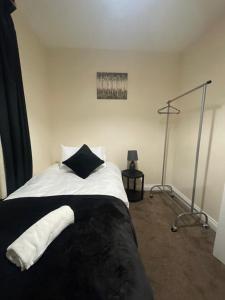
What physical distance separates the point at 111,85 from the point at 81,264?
110 inches

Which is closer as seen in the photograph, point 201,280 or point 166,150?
point 201,280

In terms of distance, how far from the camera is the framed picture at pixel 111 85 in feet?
9.87

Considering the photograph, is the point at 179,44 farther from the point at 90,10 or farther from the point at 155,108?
the point at 90,10

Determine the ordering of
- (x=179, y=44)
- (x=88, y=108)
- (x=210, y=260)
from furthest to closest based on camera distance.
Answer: (x=88, y=108) → (x=179, y=44) → (x=210, y=260)

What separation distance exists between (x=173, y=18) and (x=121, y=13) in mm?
645

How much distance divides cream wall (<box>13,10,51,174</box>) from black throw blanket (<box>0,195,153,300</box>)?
1.43 m

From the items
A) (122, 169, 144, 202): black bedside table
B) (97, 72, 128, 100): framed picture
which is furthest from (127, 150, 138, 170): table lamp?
(97, 72, 128, 100): framed picture

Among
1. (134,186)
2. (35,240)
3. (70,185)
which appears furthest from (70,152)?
(35,240)

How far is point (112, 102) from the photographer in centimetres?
310

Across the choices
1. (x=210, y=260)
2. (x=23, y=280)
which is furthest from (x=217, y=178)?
(x=23, y=280)

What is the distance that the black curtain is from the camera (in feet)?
5.50

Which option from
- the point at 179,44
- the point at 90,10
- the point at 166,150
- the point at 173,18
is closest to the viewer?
the point at 90,10

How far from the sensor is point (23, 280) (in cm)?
79

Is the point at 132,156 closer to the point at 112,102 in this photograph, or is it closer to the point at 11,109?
the point at 112,102
